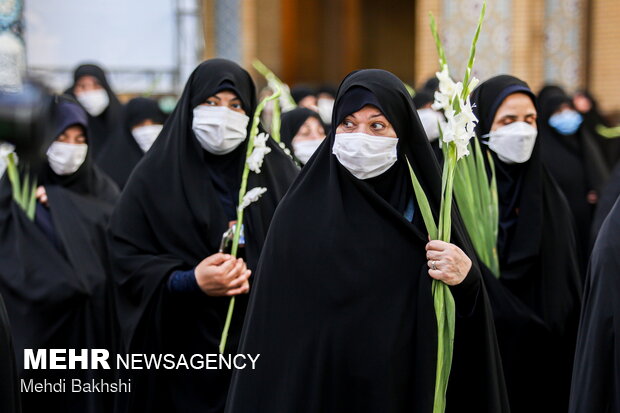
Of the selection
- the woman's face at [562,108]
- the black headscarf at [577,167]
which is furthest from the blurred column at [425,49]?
the black headscarf at [577,167]

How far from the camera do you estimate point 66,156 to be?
15.4 feet

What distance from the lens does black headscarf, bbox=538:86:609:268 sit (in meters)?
6.53

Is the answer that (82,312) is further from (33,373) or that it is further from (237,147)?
(237,147)

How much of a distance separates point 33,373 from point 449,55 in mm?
Result: 6064

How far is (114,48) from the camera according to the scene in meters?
12.5

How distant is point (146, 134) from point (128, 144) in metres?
0.32

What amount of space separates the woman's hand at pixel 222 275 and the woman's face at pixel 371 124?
80cm

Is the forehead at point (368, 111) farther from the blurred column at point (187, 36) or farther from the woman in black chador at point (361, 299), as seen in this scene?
the blurred column at point (187, 36)

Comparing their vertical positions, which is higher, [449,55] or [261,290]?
[449,55]

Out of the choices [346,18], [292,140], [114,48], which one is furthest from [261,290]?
[346,18]

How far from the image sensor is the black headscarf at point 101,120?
7.56 m

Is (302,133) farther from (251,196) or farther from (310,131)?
(251,196)

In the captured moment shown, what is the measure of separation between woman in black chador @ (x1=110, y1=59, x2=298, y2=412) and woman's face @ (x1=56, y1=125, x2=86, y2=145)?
83cm

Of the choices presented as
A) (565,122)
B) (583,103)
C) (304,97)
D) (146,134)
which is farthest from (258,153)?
(583,103)
